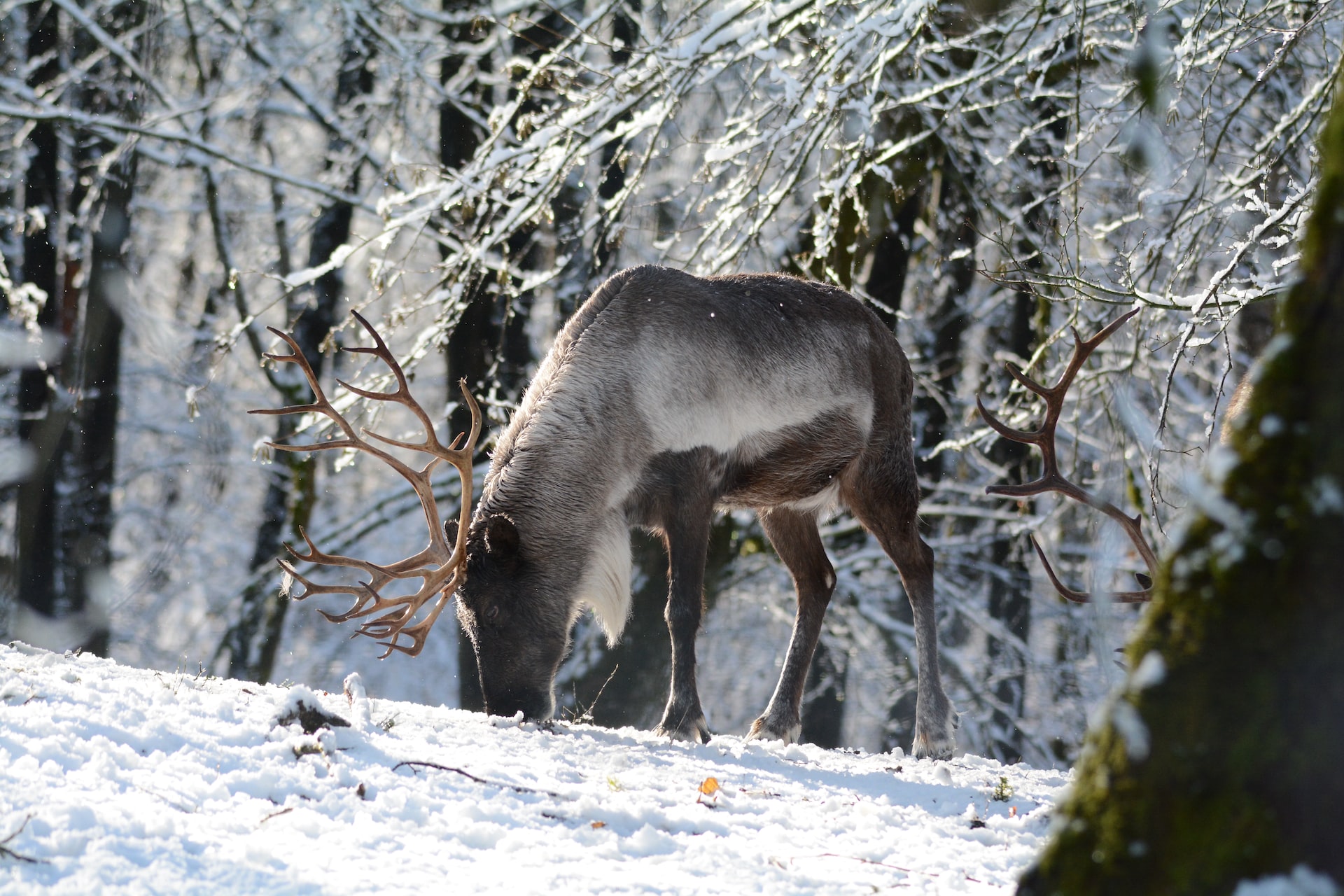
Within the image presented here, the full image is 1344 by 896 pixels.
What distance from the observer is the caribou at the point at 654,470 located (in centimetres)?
491

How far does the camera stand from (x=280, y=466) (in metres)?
11.9

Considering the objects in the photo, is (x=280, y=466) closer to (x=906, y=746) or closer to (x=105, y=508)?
(x=105, y=508)

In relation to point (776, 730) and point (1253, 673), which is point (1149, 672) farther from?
point (776, 730)

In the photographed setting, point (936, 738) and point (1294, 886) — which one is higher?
point (1294, 886)

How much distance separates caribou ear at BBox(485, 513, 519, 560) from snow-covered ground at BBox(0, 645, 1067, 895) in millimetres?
896

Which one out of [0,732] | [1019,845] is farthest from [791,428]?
[0,732]

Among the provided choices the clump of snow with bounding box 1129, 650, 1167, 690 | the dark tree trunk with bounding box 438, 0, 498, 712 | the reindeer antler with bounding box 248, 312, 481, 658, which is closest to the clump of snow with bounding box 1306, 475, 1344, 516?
the clump of snow with bounding box 1129, 650, 1167, 690

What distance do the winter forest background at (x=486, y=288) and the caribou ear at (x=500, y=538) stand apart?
148cm

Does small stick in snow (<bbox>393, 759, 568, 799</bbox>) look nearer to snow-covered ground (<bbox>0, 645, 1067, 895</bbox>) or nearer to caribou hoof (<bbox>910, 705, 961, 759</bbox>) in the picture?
snow-covered ground (<bbox>0, 645, 1067, 895</bbox>)

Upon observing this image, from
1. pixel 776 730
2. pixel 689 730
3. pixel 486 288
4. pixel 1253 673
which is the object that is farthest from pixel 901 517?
pixel 1253 673

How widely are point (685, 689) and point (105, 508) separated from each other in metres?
9.72

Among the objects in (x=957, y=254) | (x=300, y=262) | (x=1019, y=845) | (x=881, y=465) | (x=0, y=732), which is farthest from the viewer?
(x=300, y=262)

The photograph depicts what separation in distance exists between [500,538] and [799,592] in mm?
2049

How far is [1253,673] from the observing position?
1.37 meters
